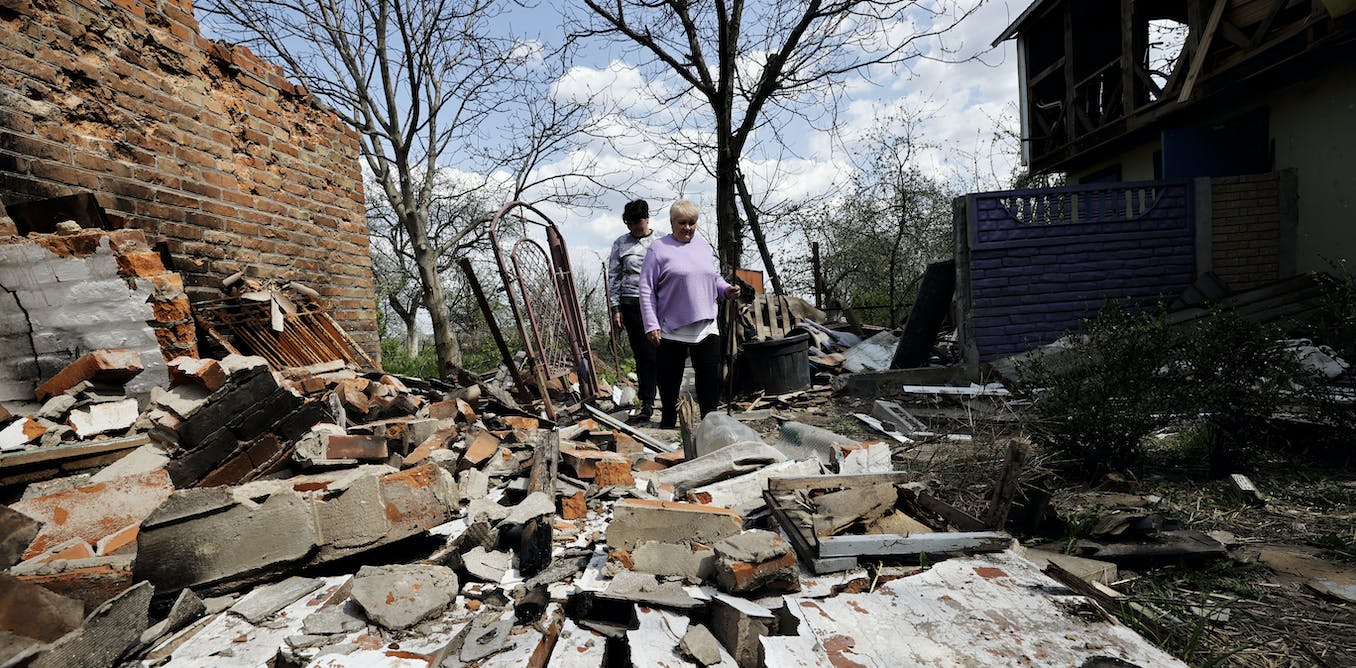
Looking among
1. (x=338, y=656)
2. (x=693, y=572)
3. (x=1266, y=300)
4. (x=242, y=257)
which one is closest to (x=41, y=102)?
(x=242, y=257)

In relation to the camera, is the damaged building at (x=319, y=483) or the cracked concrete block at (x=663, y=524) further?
the cracked concrete block at (x=663, y=524)

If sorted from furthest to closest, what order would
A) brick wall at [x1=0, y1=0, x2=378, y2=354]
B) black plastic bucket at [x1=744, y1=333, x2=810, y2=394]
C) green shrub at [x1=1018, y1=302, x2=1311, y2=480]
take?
black plastic bucket at [x1=744, y1=333, x2=810, y2=394]
green shrub at [x1=1018, y1=302, x2=1311, y2=480]
brick wall at [x1=0, y1=0, x2=378, y2=354]

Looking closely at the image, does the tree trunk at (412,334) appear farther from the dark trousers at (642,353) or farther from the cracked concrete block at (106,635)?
the cracked concrete block at (106,635)

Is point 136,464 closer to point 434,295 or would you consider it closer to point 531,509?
point 531,509

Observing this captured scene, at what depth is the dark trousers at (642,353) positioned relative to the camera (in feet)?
18.0

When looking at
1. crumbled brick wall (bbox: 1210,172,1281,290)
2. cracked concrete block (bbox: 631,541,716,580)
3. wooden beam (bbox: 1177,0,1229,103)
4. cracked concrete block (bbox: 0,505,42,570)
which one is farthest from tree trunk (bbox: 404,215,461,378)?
wooden beam (bbox: 1177,0,1229,103)

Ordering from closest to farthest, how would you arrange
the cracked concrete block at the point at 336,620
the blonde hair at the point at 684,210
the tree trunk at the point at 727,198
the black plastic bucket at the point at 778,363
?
1. the cracked concrete block at the point at 336,620
2. the blonde hair at the point at 684,210
3. the black plastic bucket at the point at 778,363
4. the tree trunk at the point at 727,198

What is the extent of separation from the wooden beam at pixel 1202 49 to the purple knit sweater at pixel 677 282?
7.87 meters

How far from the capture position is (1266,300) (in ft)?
21.4

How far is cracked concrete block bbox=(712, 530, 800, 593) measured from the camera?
1800mm

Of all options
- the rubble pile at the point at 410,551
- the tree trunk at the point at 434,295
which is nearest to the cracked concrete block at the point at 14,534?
the rubble pile at the point at 410,551

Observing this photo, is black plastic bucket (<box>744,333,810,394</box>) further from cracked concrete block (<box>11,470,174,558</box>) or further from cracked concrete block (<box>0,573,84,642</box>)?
cracked concrete block (<box>0,573,84,642</box>)

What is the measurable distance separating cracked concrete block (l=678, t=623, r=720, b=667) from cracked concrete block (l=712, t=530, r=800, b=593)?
0.69 feet

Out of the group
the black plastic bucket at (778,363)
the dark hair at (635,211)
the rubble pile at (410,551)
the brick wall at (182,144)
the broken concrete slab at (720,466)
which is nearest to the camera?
the rubble pile at (410,551)
